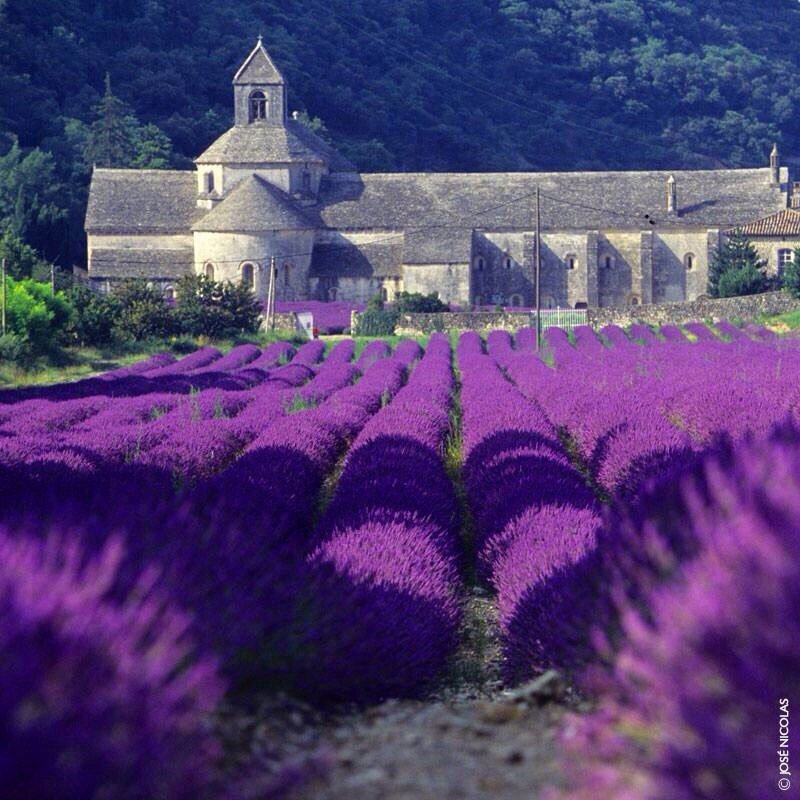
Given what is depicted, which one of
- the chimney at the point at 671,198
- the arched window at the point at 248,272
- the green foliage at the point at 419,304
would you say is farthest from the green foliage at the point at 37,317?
the chimney at the point at 671,198

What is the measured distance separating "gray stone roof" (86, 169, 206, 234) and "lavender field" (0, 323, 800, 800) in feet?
187

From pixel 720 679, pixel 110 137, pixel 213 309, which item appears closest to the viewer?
pixel 720 679

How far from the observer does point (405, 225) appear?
72312mm

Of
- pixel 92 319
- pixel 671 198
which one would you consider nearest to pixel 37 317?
pixel 92 319

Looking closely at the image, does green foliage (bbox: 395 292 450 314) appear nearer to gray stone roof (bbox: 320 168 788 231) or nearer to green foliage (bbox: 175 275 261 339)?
green foliage (bbox: 175 275 261 339)

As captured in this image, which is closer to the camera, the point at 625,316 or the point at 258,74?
the point at 625,316

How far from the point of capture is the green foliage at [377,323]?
57562mm

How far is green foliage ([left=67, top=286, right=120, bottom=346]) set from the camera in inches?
1773

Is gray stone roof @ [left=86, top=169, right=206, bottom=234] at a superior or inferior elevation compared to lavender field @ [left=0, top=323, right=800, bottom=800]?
superior

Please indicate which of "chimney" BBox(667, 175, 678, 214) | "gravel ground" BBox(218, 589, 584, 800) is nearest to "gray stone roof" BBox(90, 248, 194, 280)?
"chimney" BBox(667, 175, 678, 214)

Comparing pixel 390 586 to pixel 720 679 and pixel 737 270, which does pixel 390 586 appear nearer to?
pixel 720 679

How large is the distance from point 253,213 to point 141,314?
19206 mm

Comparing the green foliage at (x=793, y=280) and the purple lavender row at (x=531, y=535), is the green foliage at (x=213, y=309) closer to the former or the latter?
the green foliage at (x=793, y=280)

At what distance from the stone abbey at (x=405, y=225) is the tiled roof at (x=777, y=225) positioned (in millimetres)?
69
